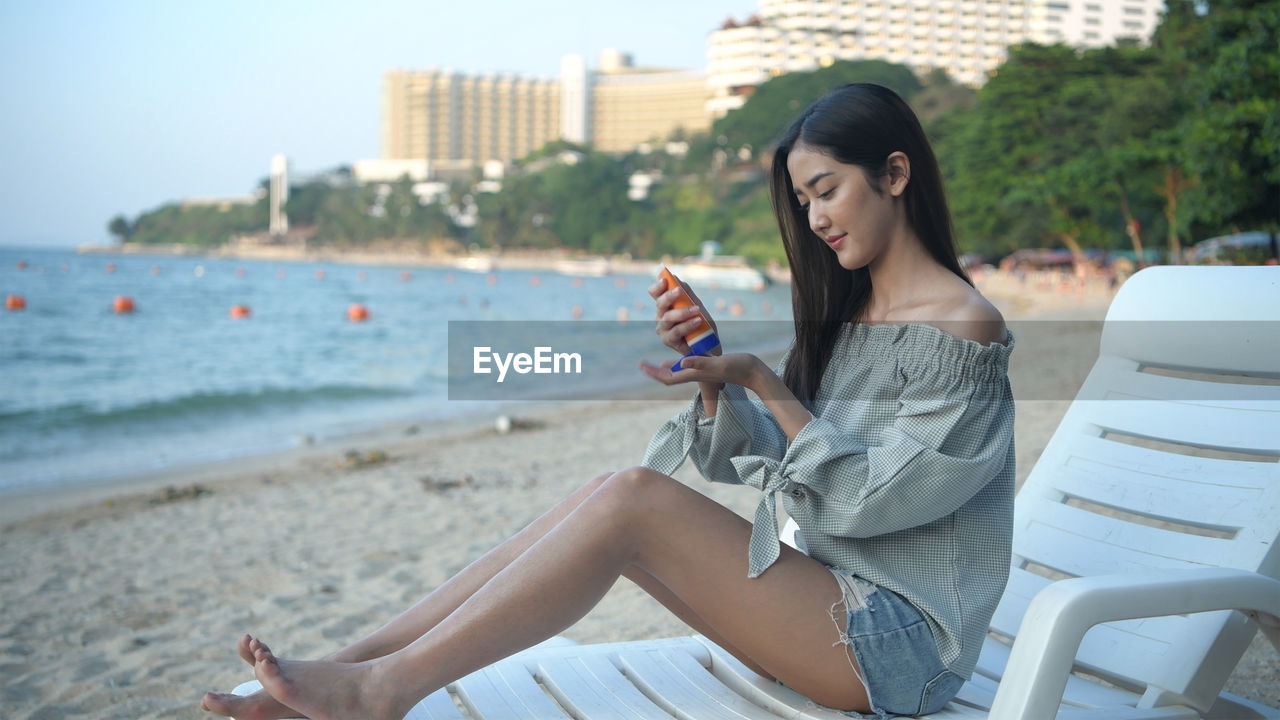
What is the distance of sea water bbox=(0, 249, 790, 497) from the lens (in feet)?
27.6

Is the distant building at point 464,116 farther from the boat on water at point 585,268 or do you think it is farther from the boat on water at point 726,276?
the boat on water at point 726,276

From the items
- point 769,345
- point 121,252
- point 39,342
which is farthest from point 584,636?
point 121,252

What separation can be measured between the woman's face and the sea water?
21.2 ft

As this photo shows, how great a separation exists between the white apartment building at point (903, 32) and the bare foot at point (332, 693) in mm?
85048

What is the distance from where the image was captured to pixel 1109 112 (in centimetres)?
2956

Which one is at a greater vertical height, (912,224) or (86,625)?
(912,224)

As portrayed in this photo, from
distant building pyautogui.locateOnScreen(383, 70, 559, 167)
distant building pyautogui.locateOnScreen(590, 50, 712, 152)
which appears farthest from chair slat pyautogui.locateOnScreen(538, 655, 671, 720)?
distant building pyautogui.locateOnScreen(383, 70, 559, 167)

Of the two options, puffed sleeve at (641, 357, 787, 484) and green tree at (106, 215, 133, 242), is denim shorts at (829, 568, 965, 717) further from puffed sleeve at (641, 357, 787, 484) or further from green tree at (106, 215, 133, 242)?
green tree at (106, 215, 133, 242)

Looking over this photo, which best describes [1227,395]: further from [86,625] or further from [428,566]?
[86,625]

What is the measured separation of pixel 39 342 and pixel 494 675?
18451 millimetres

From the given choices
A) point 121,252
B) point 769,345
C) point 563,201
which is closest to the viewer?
point 769,345

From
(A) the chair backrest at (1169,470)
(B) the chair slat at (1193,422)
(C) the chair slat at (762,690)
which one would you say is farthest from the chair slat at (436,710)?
(B) the chair slat at (1193,422)

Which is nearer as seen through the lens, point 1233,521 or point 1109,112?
point 1233,521

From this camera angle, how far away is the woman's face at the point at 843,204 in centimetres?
168
